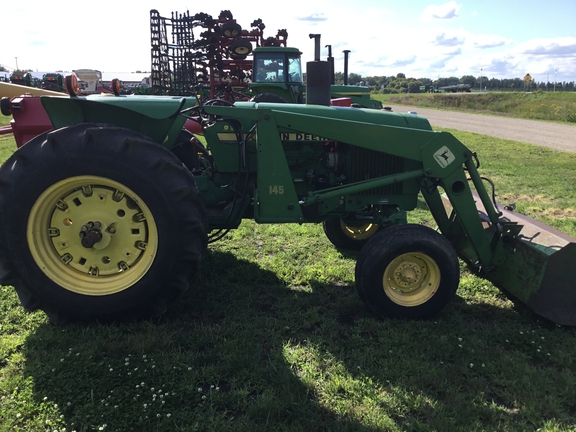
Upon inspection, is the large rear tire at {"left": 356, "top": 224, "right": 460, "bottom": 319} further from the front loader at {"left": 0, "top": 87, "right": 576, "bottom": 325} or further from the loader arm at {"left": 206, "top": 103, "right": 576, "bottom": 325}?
the loader arm at {"left": 206, "top": 103, "right": 576, "bottom": 325}

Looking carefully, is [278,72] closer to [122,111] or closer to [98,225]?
[122,111]

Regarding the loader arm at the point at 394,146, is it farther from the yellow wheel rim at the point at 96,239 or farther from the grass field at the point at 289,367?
the yellow wheel rim at the point at 96,239

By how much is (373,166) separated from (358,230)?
1.27 meters

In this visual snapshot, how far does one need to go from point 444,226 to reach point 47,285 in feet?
11.1

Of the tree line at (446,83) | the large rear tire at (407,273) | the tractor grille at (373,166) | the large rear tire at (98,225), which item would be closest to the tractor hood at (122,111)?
the large rear tire at (98,225)

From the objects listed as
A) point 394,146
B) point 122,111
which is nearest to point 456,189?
point 394,146

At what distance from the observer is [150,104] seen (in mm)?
3367

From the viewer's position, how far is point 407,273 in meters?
3.42

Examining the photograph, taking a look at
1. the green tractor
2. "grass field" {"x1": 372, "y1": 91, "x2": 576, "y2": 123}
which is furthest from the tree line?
the green tractor

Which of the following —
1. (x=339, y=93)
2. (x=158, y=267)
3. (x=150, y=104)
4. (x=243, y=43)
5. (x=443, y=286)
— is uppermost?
(x=243, y=43)

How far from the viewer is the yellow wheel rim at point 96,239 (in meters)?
3.08

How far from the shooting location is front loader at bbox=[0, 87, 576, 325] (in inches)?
117

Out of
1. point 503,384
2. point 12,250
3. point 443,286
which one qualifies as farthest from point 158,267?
point 503,384

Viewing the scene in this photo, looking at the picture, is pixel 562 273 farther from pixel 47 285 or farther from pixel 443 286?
pixel 47 285
